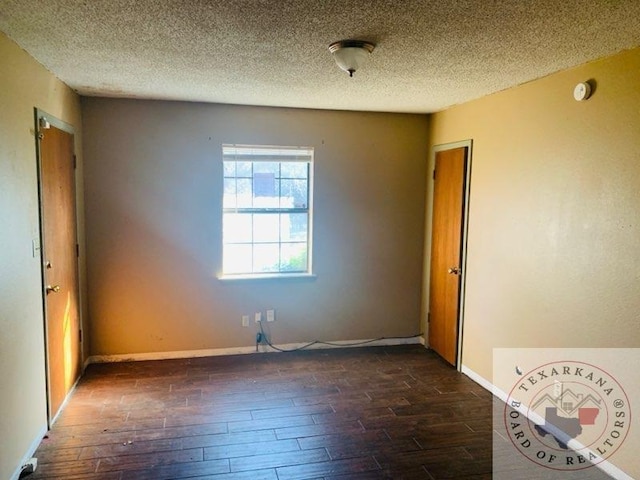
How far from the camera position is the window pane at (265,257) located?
4.47 metres

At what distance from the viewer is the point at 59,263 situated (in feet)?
10.7

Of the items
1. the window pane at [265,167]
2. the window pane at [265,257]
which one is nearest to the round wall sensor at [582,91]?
the window pane at [265,167]

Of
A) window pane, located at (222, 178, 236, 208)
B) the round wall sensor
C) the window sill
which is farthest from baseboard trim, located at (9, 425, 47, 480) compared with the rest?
the round wall sensor

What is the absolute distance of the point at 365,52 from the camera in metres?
2.46

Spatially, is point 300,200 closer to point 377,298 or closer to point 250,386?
point 377,298

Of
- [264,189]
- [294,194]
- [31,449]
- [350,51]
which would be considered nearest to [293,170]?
[294,194]

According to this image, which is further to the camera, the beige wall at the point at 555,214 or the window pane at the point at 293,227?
the window pane at the point at 293,227

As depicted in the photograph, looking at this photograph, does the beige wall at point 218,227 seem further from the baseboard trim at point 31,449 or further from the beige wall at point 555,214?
the baseboard trim at point 31,449

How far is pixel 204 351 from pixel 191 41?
2903 mm

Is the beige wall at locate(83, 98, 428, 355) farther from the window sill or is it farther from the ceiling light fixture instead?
the ceiling light fixture

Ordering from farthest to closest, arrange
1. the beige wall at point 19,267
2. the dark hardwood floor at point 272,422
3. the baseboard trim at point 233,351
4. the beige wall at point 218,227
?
1. the baseboard trim at point 233,351
2. the beige wall at point 218,227
3. the dark hardwood floor at point 272,422
4. the beige wall at point 19,267

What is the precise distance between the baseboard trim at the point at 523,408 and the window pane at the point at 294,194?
216 cm

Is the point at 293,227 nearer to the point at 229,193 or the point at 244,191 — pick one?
the point at 244,191

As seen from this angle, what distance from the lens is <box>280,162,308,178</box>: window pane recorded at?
14.5 ft
